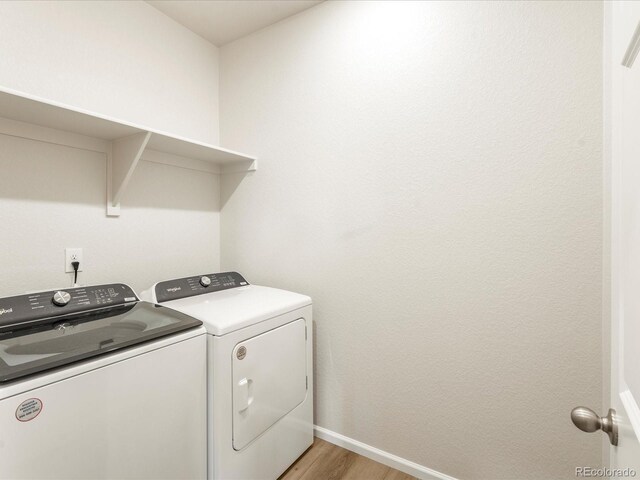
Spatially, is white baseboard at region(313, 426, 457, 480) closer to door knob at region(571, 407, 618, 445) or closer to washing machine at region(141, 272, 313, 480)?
washing machine at region(141, 272, 313, 480)

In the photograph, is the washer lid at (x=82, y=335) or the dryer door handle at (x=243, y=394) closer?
the washer lid at (x=82, y=335)

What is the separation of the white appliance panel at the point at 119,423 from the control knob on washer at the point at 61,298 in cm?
51

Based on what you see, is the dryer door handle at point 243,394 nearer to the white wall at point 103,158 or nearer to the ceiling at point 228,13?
the white wall at point 103,158

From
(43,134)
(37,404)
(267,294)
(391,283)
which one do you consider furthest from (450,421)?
(43,134)

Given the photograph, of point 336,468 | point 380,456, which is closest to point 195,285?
point 336,468

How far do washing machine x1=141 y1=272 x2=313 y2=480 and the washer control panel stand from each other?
16 cm

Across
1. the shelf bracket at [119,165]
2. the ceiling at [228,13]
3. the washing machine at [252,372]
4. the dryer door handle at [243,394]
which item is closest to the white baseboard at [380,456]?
the washing machine at [252,372]

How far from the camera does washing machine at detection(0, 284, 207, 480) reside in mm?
828

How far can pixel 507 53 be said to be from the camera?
1.38 metres

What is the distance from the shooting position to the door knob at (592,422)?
2.00 feet

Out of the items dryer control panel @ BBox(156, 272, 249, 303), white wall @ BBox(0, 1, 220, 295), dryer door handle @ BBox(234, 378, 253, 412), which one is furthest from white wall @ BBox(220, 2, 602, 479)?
dryer door handle @ BBox(234, 378, 253, 412)

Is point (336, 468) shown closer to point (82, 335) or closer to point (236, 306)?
point (236, 306)

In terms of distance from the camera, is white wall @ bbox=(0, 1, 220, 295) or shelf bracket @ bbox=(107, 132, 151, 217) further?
shelf bracket @ bbox=(107, 132, 151, 217)

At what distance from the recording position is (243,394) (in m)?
1.36
